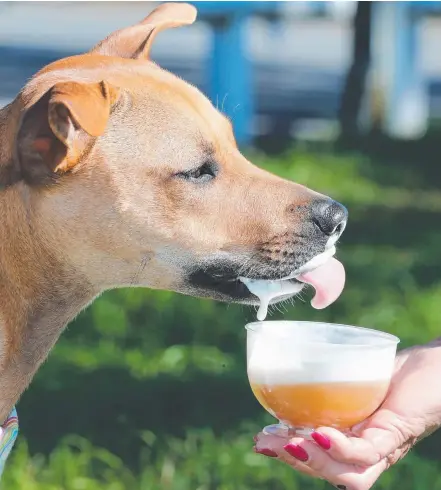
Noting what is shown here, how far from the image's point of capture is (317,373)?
10.4 ft

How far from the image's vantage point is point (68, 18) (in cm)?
3319

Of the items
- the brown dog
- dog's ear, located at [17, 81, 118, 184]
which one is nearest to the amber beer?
the brown dog

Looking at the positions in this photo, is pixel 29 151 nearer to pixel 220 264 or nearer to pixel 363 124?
pixel 220 264

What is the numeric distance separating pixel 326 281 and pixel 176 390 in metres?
2.23

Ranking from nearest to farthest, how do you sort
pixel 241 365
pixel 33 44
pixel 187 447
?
pixel 187 447 → pixel 241 365 → pixel 33 44

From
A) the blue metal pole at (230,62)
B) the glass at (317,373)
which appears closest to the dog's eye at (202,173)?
the glass at (317,373)

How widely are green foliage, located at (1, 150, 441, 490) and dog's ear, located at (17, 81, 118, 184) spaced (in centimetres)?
171

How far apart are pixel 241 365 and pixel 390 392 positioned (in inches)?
93.0

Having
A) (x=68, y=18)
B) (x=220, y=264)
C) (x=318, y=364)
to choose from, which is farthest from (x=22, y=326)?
(x=68, y=18)

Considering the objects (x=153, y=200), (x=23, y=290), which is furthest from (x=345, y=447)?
(x=23, y=290)

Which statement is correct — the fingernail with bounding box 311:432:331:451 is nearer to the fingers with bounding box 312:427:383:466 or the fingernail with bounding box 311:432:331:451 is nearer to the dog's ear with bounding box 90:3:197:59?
the fingers with bounding box 312:427:383:466

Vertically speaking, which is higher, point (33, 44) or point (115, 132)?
point (115, 132)

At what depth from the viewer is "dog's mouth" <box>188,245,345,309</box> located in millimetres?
3635

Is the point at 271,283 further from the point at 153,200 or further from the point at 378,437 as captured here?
the point at 378,437
